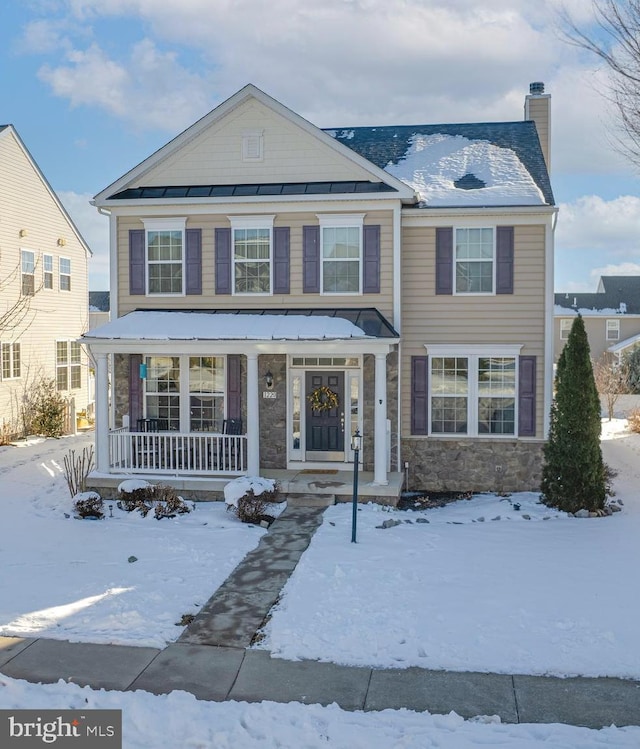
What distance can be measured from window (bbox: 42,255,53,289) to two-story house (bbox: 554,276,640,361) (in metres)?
27.3

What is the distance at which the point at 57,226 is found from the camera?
2264cm

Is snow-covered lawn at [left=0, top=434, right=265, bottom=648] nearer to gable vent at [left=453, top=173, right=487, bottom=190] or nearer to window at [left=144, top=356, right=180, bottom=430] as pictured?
window at [left=144, top=356, right=180, bottom=430]

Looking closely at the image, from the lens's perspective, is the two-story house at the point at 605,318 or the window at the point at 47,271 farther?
the two-story house at the point at 605,318

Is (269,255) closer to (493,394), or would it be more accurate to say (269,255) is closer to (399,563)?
(493,394)

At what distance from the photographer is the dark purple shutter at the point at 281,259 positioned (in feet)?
45.0

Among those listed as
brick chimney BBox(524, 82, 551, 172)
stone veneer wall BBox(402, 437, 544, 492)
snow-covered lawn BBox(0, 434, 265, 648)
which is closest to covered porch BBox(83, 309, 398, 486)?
stone veneer wall BBox(402, 437, 544, 492)

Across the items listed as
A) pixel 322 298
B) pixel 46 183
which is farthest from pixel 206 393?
pixel 46 183

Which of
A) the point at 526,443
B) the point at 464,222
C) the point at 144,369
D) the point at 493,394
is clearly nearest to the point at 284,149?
the point at 464,222

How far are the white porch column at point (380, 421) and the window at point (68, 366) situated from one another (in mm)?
13151

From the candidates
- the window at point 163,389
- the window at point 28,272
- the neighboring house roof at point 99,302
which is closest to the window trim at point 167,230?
the window at point 163,389

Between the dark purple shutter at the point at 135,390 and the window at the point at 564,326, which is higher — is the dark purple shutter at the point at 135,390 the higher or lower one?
the lower one

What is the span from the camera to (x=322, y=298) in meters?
13.7

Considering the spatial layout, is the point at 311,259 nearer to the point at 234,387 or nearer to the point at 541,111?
the point at 234,387

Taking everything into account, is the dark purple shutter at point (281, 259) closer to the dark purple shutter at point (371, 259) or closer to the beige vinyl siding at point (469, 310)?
the dark purple shutter at point (371, 259)
